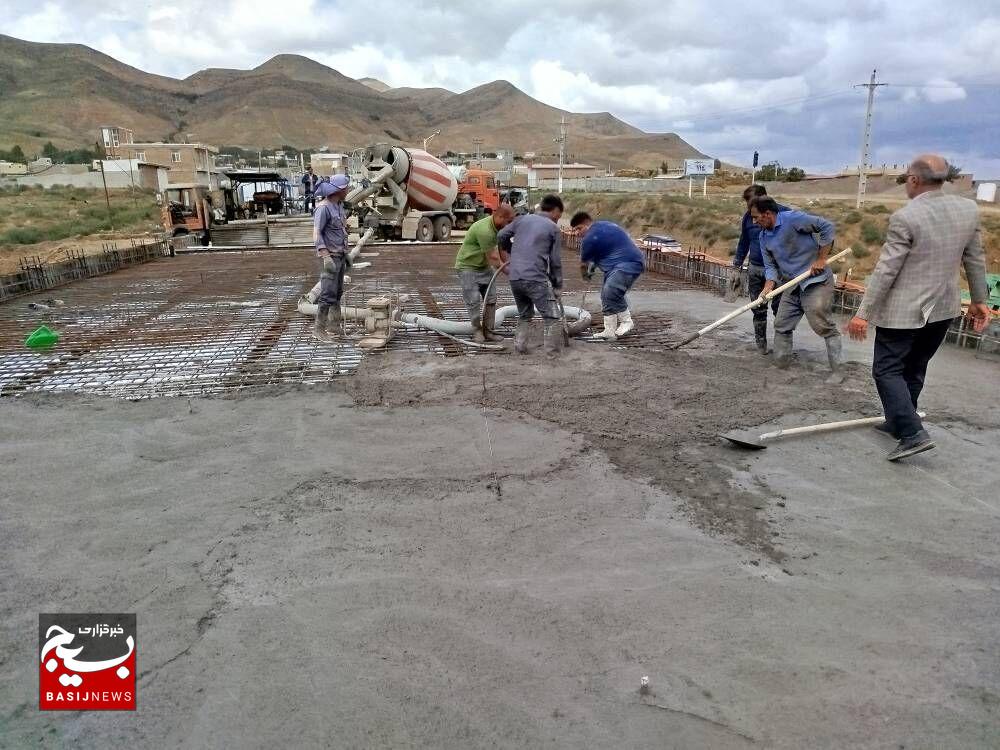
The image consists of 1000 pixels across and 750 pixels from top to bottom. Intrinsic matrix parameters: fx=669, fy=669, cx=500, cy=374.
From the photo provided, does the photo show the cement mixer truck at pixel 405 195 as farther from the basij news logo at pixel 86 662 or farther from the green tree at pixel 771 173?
the green tree at pixel 771 173

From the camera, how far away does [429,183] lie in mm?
16328

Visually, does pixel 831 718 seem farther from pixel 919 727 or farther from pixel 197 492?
pixel 197 492

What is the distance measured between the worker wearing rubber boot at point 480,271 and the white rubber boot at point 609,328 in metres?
Answer: 1.00

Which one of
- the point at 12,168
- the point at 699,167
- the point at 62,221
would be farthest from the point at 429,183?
the point at 12,168

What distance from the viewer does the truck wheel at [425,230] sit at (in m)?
16.3

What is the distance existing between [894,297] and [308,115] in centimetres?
11151

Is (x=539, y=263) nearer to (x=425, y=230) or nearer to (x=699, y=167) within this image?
(x=425, y=230)

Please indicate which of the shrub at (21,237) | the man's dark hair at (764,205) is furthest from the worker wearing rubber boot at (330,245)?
the shrub at (21,237)

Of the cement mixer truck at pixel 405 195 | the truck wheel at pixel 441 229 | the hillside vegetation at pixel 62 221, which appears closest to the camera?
the cement mixer truck at pixel 405 195

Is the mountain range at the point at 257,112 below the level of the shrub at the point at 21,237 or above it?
above

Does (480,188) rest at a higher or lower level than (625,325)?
higher

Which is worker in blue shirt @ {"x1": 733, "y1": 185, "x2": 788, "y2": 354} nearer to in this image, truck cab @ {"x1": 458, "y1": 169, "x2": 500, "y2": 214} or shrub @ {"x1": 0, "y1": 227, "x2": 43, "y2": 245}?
truck cab @ {"x1": 458, "y1": 169, "x2": 500, "y2": 214}

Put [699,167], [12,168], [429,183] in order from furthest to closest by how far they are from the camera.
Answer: [12,168] → [699,167] → [429,183]

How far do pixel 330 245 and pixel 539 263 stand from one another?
1.99 m
